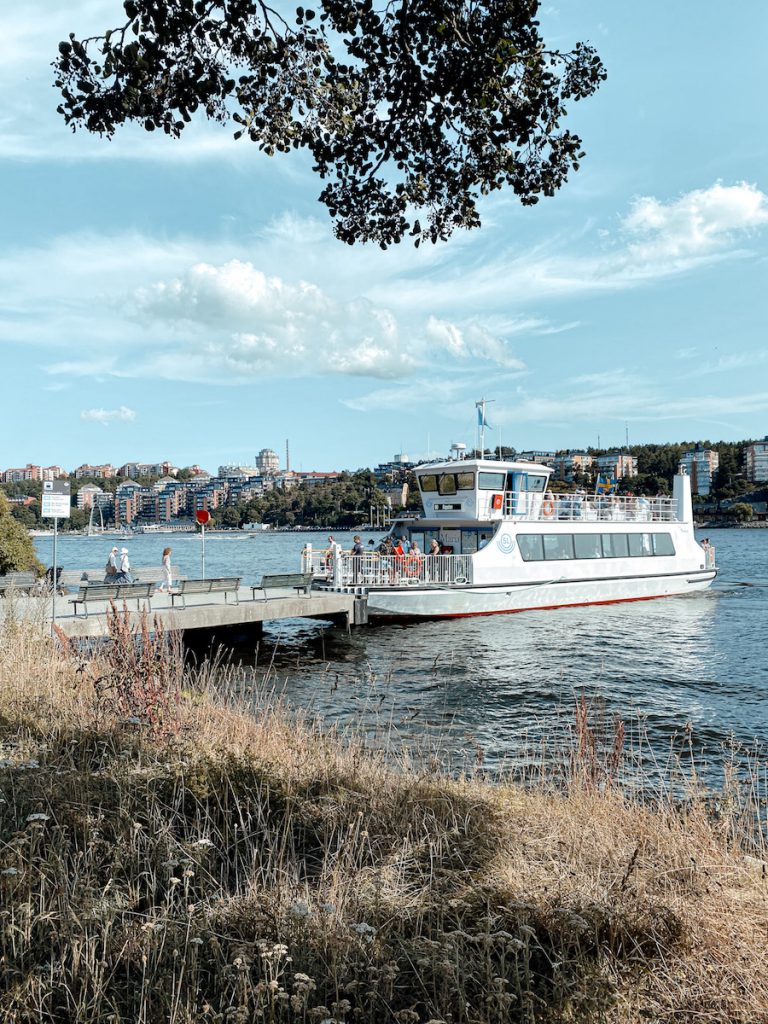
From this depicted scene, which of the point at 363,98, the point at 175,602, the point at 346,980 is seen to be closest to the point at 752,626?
the point at 175,602

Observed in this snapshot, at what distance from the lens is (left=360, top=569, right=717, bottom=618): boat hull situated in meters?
21.8

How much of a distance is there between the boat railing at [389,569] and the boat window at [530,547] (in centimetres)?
230

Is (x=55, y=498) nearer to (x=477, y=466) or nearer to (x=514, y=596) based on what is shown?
(x=477, y=466)

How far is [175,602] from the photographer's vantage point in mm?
18828

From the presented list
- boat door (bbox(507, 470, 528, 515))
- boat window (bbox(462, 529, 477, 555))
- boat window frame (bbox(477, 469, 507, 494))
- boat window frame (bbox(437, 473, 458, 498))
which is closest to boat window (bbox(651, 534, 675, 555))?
boat door (bbox(507, 470, 528, 515))

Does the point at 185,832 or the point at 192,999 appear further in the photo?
the point at 185,832

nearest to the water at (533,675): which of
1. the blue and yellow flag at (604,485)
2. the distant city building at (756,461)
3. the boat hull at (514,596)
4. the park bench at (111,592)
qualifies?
the boat hull at (514,596)

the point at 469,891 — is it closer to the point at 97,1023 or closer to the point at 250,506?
the point at 97,1023

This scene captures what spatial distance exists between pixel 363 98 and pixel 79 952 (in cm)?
599

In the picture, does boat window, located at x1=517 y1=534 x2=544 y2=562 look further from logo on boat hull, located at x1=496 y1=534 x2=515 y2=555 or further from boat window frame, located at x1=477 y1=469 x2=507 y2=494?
boat window frame, located at x1=477 y1=469 x2=507 y2=494

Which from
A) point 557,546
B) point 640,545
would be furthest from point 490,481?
point 640,545

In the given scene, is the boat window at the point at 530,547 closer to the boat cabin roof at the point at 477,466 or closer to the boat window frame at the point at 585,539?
the boat window frame at the point at 585,539

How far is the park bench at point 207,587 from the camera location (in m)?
18.4

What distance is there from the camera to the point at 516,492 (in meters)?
24.8
